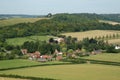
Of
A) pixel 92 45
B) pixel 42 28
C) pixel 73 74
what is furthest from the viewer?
pixel 42 28

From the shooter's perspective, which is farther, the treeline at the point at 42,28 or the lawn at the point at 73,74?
the treeline at the point at 42,28

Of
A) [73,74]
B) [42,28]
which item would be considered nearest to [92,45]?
[42,28]

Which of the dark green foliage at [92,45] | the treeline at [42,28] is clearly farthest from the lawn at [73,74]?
the treeline at [42,28]

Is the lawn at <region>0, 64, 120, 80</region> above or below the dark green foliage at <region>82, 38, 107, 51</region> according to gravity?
above

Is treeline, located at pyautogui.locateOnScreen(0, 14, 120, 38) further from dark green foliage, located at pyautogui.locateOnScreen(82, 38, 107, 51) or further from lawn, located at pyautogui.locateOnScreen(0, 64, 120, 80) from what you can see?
lawn, located at pyautogui.locateOnScreen(0, 64, 120, 80)

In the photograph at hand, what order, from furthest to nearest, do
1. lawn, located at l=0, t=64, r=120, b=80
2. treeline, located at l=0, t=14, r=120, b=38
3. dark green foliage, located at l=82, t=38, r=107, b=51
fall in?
treeline, located at l=0, t=14, r=120, b=38
dark green foliage, located at l=82, t=38, r=107, b=51
lawn, located at l=0, t=64, r=120, b=80

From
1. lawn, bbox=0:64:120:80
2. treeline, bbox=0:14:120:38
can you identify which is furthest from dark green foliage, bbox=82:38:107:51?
lawn, bbox=0:64:120:80

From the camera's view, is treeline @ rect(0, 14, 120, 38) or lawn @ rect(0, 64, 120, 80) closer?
lawn @ rect(0, 64, 120, 80)

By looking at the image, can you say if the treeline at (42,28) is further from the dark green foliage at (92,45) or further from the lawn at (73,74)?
the lawn at (73,74)

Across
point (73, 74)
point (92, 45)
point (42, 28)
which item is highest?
point (73, 74)

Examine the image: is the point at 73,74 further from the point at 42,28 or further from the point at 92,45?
the point at 42,28

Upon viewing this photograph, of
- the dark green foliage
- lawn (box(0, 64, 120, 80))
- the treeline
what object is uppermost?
lawn (box(0, 64, 120, 80))
